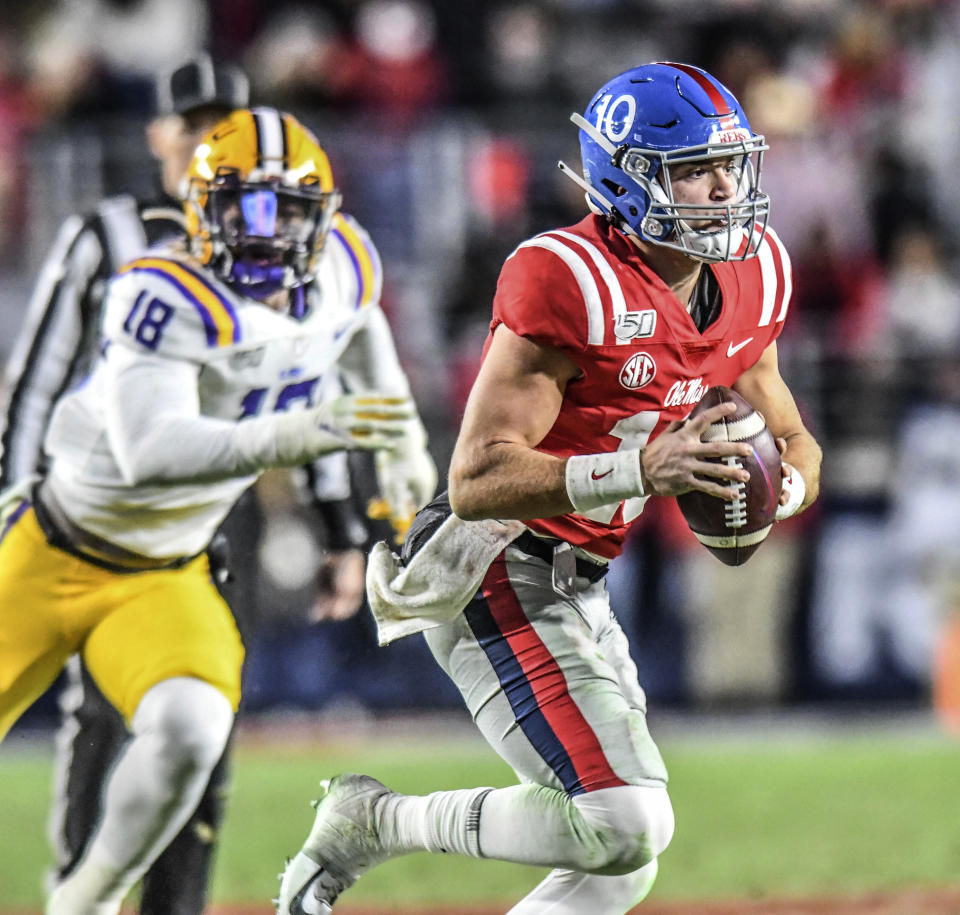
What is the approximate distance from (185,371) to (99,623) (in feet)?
2.20

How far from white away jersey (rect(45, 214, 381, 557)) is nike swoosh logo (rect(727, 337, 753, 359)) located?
1194 millimetres

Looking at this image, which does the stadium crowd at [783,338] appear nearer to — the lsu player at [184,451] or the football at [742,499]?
the lsu player at [184,451]

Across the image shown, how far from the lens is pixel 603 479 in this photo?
3.29m

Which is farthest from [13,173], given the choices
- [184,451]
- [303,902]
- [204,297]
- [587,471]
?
[587,471]

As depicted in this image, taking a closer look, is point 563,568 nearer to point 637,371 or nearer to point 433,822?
point 637,371

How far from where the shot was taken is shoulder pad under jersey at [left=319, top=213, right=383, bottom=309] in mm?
4641

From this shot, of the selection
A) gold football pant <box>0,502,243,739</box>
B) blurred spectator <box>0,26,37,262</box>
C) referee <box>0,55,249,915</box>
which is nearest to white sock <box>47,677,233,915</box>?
gold football pant <box>0,502,243,739</box>

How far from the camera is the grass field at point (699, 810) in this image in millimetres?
5883

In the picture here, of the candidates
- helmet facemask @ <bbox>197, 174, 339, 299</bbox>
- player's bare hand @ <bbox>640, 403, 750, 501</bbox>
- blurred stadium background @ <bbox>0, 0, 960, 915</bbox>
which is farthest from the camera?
blurred stadium background @ <bbox>0, 0, 960, 915</bbox>

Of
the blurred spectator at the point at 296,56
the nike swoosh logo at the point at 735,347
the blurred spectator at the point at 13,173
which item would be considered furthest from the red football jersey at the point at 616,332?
the blurred spectator at the point at 296,56

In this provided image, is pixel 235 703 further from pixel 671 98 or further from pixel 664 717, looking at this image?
pixel 664 717

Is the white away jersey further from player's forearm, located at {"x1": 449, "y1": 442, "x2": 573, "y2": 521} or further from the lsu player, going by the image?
player's forearm, located at {"x1": 449, "y1": 442, "x2": 573, "y2": 521}

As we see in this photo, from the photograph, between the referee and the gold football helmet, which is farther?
the referee

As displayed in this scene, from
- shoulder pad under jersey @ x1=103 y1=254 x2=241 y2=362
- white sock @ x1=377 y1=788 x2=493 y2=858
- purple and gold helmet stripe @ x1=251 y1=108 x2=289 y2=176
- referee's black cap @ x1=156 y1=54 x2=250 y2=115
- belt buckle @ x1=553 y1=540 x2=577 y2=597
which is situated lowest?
white sock @ x1=377 y1=788 x2=493 y2=858
